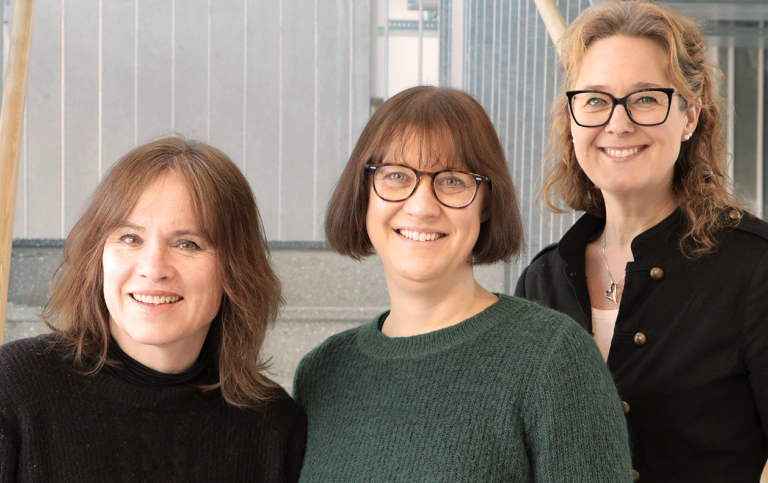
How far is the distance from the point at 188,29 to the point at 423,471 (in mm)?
3267

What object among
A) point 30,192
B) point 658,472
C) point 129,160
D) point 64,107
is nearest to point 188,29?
point 64,107

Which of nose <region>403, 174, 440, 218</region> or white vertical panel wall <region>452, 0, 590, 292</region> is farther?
white vertical panel wall <region>452, 0, 590, 292</region>

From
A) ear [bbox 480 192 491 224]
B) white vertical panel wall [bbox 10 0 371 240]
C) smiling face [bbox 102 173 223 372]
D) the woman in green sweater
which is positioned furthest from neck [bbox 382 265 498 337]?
white vertical panel wall [bbox 10 0 371 240]

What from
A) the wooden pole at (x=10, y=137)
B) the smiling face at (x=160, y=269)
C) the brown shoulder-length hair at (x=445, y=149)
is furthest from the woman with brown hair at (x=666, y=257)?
the wooden pole at (x=10, y=137)

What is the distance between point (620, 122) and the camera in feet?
4.74

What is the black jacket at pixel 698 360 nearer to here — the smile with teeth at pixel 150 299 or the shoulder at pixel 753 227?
the shoulder at pixel 753 227

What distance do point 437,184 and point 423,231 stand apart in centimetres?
8

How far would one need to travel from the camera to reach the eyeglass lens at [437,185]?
1.30m

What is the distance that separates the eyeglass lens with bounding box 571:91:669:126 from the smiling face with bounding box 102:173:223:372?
777 millimetres

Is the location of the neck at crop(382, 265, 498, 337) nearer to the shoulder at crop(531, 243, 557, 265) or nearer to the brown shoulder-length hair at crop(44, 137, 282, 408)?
the brown shoulder-length hair at crop(44, 137, 282, 408)

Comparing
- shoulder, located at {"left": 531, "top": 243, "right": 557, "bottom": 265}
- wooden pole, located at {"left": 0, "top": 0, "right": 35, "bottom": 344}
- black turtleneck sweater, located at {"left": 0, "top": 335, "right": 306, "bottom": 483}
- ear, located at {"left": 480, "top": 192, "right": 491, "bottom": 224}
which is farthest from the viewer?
wooden pole, located at {"left": 0, "top": 0, "right": 35, "bottom": 344}

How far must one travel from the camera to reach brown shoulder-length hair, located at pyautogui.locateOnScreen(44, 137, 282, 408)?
53.7 inches

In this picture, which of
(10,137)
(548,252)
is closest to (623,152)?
(548,252)

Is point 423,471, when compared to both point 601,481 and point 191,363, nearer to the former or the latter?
point 601,481
